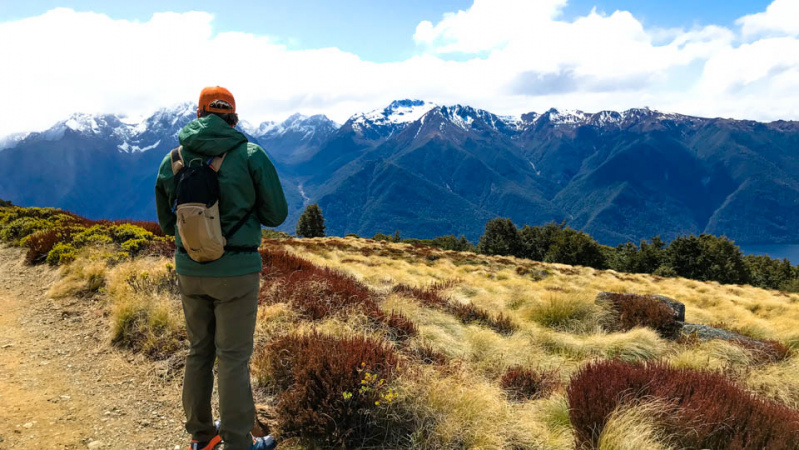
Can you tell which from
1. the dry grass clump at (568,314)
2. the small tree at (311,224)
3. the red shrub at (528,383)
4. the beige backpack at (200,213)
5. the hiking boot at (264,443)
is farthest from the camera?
the small tree at (311,224)

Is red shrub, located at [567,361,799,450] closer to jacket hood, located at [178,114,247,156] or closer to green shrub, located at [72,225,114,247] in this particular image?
jacket hood, located at [178,114,247,156]

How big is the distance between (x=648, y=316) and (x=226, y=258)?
28.8 feet

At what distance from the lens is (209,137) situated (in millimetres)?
2896

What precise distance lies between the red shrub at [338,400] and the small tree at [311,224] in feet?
237

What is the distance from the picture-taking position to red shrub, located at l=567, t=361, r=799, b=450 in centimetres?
334

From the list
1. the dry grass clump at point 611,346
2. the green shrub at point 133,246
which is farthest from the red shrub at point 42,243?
the dry grass clump at point 611,346

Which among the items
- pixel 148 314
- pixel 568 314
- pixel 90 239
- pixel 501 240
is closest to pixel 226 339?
pixel 148 314

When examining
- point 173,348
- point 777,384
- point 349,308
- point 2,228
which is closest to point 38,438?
point 173,348

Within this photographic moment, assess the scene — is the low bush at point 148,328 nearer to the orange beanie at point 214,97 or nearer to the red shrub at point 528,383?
the orange beanie at point 214,97

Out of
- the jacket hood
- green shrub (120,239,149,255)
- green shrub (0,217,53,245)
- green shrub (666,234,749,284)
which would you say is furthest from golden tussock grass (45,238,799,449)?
green shrub (666,234,749,284)

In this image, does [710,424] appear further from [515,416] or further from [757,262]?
[757,262]

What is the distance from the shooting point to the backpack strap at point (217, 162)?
292 cm

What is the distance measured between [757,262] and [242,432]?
8972cm

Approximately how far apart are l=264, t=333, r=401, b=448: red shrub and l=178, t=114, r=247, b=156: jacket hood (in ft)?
7.19
